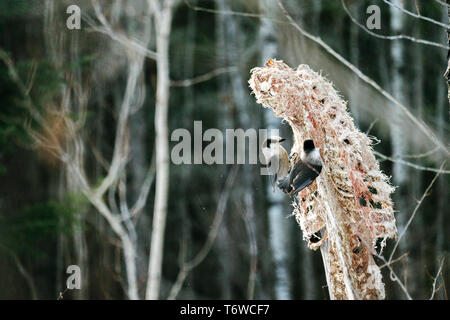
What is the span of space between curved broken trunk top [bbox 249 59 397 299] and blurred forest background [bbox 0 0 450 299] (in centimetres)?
204

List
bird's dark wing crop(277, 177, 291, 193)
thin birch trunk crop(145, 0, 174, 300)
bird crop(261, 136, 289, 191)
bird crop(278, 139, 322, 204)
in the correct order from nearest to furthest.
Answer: bird crop(278, 139, 322, 204) → bird's dark wing crop(277, 177, 291, 193) → bird crop(261, 136, 289, 191) → thin birch trunk crop(145, 0, 174, 300)

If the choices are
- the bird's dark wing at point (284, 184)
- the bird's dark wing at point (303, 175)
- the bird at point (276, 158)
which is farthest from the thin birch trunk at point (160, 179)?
the bird's dark wing at point (303, 175)

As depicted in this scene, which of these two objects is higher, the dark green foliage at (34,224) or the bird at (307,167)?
the bird at (307,167)

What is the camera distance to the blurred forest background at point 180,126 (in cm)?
568

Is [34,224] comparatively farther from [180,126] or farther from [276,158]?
[276,158]

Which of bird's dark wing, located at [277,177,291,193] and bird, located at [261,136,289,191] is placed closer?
bird's dark wing, located at [277,177,291,193]

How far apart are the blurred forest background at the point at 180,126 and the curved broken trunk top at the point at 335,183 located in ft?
6.69

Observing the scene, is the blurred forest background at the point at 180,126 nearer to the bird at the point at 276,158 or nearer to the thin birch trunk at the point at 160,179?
the thin birch trunk at the point at 160,179

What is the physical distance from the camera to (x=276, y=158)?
289 cm

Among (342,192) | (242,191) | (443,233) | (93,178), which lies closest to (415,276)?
(443,233)

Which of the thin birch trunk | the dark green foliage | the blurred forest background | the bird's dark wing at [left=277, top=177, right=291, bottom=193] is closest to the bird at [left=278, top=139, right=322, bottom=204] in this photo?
the bird's dark wing at [left=277, top=177, right=291, bottom=193]

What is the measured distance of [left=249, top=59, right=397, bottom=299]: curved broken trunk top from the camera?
248 centimetres

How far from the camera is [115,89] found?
9.16 meters

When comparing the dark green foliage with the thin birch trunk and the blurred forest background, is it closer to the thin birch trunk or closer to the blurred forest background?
the blurred forest background
